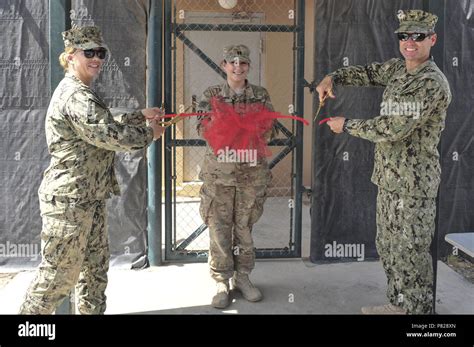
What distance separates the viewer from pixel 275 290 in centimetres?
504

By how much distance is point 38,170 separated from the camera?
17.8 feet

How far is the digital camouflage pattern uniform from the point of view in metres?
4.58

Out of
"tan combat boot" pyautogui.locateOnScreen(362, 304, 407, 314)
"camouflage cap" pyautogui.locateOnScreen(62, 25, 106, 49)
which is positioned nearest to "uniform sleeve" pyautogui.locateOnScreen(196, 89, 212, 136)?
"camouflage cap" pyautogui.locateOnScreen(62, 25, 106, 49)

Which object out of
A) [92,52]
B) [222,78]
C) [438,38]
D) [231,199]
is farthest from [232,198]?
[222,78]

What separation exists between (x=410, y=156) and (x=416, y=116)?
328 mm

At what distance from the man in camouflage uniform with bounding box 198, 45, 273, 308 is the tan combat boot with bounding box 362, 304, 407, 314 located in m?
0.90

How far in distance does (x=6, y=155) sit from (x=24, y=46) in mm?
1045

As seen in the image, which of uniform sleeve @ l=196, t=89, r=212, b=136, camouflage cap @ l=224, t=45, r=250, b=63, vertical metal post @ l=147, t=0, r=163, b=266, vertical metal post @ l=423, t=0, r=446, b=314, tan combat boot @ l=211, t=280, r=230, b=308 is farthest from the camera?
vertical metal post @ l=147, t=0, r=163, b=266

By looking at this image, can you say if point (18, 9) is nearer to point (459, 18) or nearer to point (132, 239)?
point (132, 239)

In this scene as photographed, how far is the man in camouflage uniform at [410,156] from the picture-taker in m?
3.81

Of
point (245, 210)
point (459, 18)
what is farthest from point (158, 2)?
point (459, 18)

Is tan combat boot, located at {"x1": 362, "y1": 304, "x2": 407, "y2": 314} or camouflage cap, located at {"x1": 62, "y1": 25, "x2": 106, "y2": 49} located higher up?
camouflage cap, located at {"x1": 62, "y1": 25, "x2": 106, "y2": 49}

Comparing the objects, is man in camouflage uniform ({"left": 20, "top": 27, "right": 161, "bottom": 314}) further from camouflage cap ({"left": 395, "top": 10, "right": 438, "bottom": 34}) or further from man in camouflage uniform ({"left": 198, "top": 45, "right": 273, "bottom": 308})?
camouflage cap ({"left": 395, "top": 10, "right": 438, "bottom": 34})

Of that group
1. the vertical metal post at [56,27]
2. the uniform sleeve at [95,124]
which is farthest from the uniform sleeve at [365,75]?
the vertical metal post at [56,27]
